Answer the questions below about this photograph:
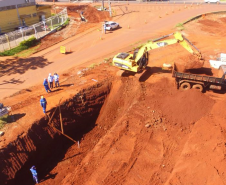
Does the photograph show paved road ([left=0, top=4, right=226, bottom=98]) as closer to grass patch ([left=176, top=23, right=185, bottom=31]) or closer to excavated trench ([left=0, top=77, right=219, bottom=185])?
grass patch ([left=176, top=23, right=185, bottom=31])

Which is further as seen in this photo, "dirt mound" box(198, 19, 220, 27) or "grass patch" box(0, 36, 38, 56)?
"dirt mound" box(198, 19, 220, 27)

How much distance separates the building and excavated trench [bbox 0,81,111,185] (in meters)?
24.1

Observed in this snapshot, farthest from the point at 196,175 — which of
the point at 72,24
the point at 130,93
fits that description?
the point at 72,24

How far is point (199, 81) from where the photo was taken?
59.4 feet

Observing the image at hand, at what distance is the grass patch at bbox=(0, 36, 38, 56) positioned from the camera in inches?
1079

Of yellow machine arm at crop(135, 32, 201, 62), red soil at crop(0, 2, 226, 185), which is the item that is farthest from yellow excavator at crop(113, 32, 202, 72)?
red soil at crop(0, 2, 226, 185)

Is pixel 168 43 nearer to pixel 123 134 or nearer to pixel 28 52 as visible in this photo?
pixel 123 134

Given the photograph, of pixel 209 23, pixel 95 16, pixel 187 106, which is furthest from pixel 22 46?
pixel 209 23

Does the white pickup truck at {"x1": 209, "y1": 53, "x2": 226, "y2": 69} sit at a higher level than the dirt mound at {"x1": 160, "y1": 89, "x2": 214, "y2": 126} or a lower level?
higher

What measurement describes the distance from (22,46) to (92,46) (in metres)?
9.46

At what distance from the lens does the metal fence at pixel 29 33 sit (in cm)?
2810

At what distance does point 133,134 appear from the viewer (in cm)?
1609

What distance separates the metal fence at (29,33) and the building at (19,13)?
379cm

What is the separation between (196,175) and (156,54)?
54.5 ft
